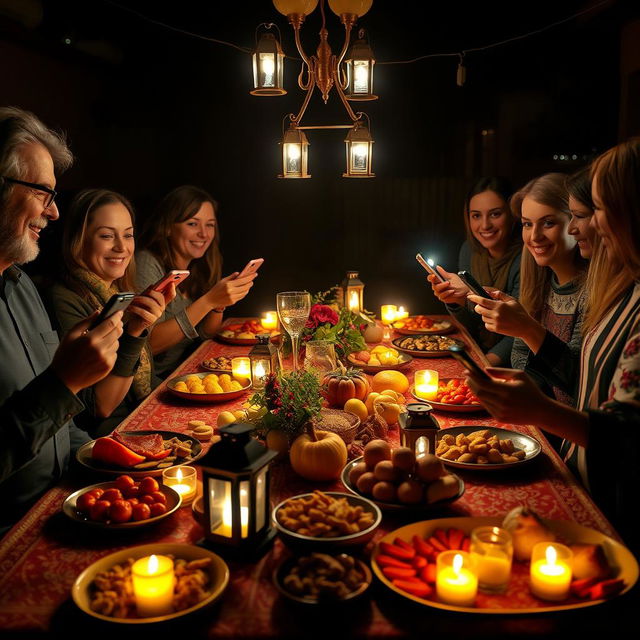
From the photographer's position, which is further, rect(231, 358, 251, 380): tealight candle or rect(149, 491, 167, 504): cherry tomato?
rect(231, 358, 251, 380): tealight candle

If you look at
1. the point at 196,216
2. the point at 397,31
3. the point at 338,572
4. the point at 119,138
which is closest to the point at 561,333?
the point at 338,572

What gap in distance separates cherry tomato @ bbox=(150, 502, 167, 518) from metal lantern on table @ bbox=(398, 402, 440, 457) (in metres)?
0.64

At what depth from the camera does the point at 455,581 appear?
115 cm

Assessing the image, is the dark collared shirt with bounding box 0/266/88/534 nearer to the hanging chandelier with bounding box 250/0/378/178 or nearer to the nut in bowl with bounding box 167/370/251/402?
the nut in bowl with bounding box 167/370/251/402

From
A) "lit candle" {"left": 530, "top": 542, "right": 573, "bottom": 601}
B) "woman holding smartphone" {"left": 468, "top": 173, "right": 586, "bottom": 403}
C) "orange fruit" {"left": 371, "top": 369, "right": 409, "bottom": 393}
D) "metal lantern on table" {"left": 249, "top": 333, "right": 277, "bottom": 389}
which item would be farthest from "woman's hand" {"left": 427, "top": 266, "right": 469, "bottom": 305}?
"lit candle" {"left": 530, "top": 542, "right": 573, "bottom": 601}

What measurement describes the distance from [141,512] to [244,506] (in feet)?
0.85

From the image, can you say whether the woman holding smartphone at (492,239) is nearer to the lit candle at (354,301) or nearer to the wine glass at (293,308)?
the lit candle at (354,301)

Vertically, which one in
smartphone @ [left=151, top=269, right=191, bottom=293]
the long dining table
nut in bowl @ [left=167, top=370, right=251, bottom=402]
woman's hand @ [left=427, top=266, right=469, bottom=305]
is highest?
smartphone @ [left=151, top=269, right=191, bottom=293]

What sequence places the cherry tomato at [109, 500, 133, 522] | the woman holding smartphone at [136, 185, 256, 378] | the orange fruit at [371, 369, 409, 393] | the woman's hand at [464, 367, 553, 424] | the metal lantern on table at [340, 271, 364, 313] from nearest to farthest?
the cherry tomato at [109, 500, 133, 522] < the woman's hand at [464, 367, 553, 424] < the orange fruit at [371, 369, 409, 393] < the metal lantern on table at [340, 271, 364, 313] < the woman holding smartphone at [136, 185, 256, 378]

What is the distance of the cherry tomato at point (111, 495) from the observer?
1486mm

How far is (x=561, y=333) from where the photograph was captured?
282 centimetres

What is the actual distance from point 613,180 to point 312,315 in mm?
1457

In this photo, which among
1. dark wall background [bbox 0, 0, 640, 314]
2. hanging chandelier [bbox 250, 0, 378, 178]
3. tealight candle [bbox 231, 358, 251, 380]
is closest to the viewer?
tealight candle [bbox 231, 358, 251, 380]

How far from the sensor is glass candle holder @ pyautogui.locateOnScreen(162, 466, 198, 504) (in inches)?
63.1
